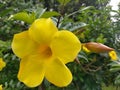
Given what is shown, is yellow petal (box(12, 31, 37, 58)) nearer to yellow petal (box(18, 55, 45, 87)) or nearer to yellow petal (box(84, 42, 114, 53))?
yellow petal (box(18, 55, 45, 87))

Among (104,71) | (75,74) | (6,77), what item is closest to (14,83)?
(6,77)

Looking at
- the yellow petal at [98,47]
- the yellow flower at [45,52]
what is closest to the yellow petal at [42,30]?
the yellow flower at [45,52]

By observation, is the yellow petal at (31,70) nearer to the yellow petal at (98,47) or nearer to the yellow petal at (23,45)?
the yellow petal at (23,45)

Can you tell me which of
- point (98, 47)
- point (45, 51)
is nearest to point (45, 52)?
point (45, 51)

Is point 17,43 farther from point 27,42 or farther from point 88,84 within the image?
point 88,84

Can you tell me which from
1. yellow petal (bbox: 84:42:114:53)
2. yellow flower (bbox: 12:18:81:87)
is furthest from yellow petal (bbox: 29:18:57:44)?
yellow petal (bbox: 84:42:114:53)

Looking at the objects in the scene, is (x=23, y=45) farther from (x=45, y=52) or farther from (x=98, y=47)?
(x=98, y=47)
